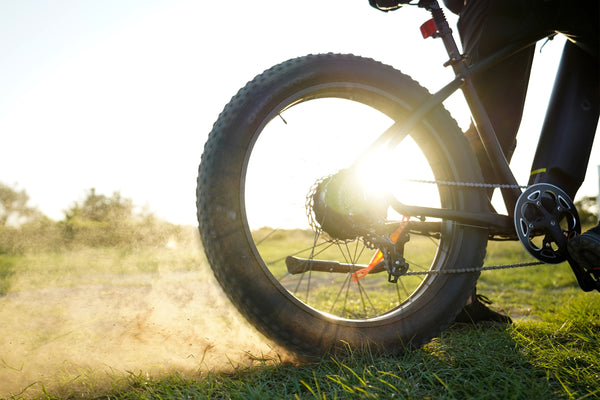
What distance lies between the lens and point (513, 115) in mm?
1585

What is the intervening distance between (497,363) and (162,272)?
2.25 metres

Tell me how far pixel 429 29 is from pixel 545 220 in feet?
2.67

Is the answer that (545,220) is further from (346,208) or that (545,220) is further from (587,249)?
(346,208)

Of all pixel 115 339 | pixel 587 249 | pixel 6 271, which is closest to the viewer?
pixel 587 249

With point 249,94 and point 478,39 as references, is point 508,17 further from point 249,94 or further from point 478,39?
point 249,94

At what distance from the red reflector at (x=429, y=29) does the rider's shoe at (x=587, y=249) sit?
0.87m

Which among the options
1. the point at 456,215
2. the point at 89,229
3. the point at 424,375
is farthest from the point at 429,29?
the point at 89,229

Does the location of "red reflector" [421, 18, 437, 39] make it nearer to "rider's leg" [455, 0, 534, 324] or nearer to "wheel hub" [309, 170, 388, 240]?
"rider's leg" [455, 0, 534, 324]

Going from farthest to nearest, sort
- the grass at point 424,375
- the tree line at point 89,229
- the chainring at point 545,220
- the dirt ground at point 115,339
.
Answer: the tree line at point 89,229 → the chainring at point 545,220 → the dirt ground at point 115,339 → the grass at point 424,375

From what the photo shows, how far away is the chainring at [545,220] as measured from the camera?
4.36ft

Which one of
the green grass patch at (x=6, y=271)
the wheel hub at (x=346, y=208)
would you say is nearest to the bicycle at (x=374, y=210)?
the wheel hub at (x=346, y=208)

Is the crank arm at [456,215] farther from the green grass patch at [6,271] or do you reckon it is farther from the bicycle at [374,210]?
the green grass patch at [6,271]

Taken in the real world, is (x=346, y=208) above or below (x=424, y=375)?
above

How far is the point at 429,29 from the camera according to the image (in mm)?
1391
